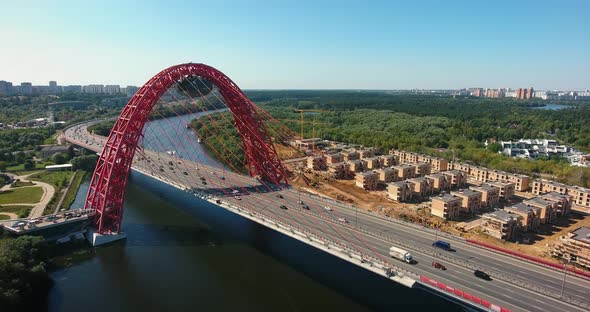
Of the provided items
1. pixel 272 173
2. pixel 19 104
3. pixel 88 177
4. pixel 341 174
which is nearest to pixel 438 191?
pixel 341 174

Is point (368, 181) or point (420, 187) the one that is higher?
point (420, 187)

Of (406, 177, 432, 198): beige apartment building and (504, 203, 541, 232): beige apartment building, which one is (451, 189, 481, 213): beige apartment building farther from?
(406, 177, 432, 198): beige apartment building

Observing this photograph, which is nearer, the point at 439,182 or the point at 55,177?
the point at 439,182

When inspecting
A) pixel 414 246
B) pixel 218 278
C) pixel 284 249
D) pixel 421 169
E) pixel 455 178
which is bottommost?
pixel 218 278

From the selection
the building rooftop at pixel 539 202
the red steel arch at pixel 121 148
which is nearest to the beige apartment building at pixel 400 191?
the building rooftop at pixel 539 202

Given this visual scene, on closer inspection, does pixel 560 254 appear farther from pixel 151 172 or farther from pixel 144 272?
pixel 151 172

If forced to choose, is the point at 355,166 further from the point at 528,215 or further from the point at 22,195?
the point at 22,195

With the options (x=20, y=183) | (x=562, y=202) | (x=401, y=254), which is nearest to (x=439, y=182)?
(x=562, y=202)
